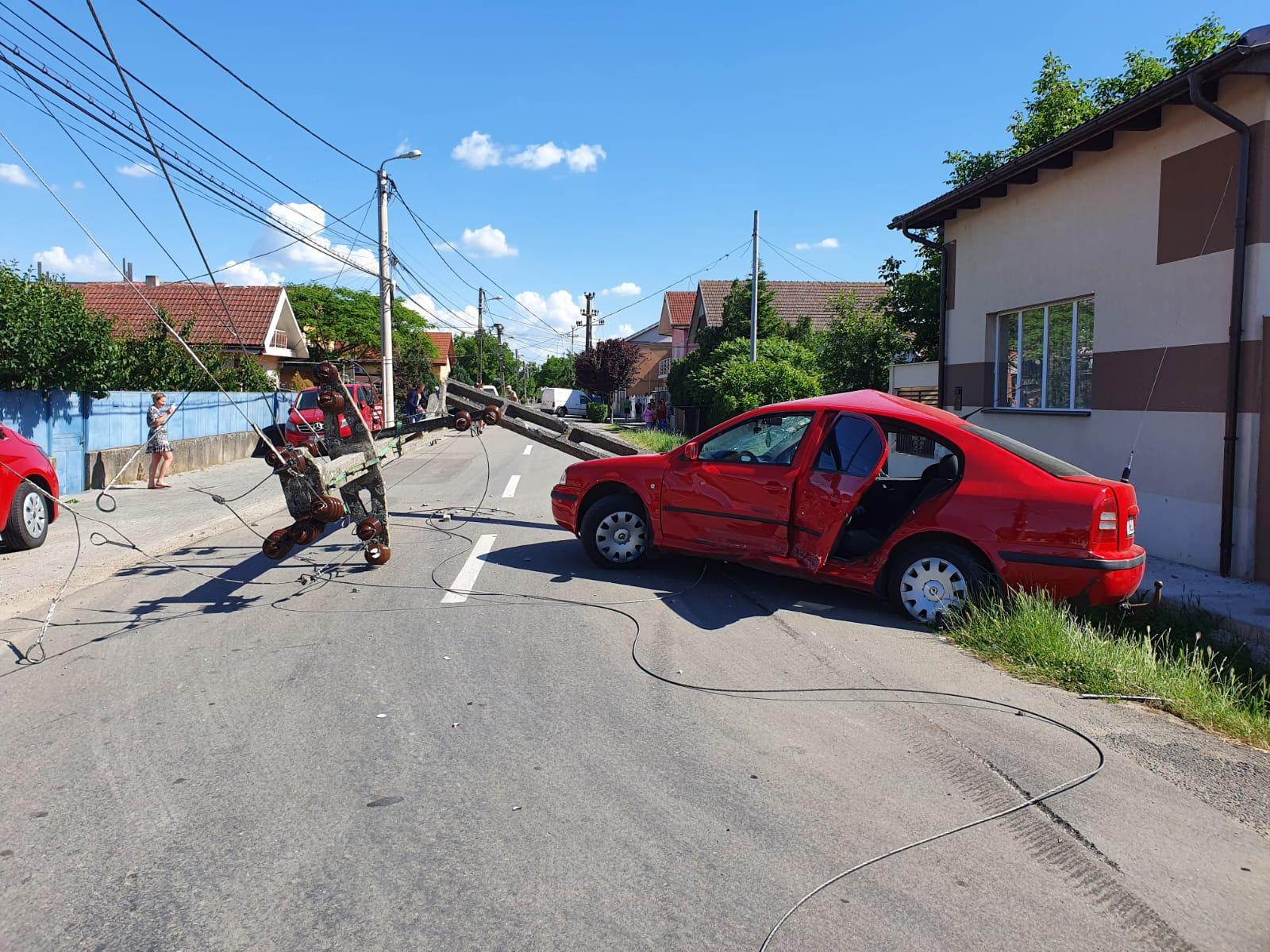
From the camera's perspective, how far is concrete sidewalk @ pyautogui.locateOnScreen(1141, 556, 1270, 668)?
21.8 ft

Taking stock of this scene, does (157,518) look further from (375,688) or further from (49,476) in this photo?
(375,688)

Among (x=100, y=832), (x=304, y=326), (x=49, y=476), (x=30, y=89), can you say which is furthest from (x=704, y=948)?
(x=304, y=326)

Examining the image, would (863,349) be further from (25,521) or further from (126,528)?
(25,521)

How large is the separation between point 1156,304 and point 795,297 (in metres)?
36.1

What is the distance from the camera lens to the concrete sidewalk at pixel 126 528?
26.0ft

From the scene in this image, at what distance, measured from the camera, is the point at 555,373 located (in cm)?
13188

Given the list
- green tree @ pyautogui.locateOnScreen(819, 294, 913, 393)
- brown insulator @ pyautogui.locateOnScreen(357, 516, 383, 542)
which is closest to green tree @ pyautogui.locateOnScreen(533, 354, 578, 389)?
green tree @ pyautogui.locateOnScreen(819, 294, 913, 393)

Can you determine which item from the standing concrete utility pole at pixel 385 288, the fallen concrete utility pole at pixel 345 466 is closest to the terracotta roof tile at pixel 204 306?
the standing concrete utility pole at pixel 385 288

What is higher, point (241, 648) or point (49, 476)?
point (49, 476)

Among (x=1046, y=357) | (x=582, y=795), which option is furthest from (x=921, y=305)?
(x=582, y=795)

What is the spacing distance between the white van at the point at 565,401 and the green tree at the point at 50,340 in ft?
160

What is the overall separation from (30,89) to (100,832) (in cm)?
908

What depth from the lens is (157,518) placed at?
1166cm

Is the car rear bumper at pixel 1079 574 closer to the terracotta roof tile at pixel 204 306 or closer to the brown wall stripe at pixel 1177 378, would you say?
the brown wall stripe at pixel 1177 378
